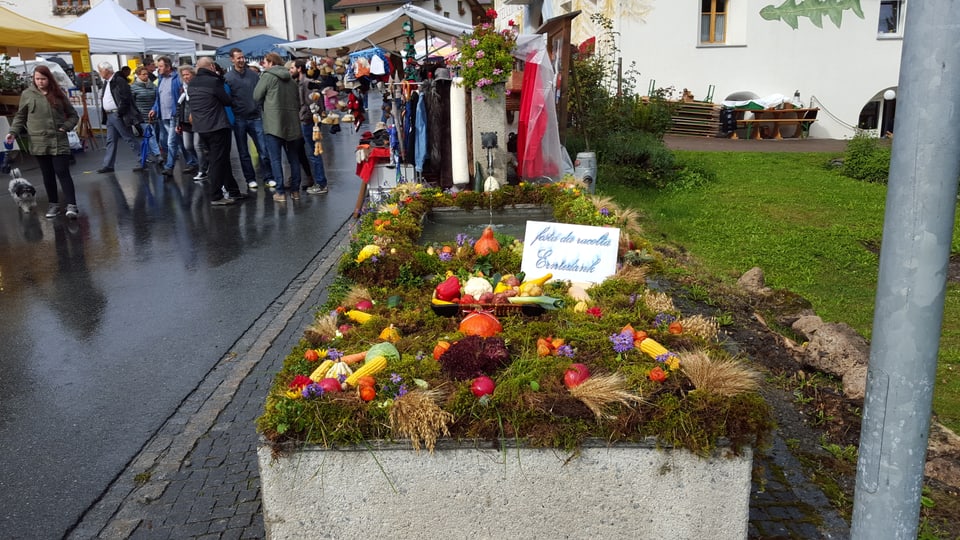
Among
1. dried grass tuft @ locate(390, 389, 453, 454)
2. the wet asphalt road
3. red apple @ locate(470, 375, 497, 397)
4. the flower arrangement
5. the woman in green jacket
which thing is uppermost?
the flower arrangement

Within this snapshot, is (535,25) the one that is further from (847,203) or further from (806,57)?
(847,203)

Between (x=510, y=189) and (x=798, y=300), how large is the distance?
9.57ft

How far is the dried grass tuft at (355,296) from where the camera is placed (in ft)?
15.0

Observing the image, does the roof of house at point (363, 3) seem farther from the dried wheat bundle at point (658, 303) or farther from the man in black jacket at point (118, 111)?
the dried wheat bundle at point (658, 303)

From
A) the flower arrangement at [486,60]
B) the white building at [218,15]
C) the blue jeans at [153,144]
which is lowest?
the blue jeans at [153,144]

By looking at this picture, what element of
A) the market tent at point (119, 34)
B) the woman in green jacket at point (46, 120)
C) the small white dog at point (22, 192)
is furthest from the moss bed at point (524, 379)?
the market tent at point (119, 34)

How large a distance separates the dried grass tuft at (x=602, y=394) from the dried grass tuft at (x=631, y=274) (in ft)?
5.42

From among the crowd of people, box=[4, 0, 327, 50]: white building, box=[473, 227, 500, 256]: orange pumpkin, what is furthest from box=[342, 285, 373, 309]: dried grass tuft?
box=[4, 0, 327, 50]: white building

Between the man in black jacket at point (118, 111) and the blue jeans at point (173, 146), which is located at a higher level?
the man in black jacket at point (118, 111)

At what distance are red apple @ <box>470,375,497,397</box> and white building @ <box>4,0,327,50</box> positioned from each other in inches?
1577

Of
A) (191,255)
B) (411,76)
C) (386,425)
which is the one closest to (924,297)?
(386,425)

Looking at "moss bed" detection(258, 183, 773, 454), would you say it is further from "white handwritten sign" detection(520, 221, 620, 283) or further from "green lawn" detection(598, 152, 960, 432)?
"green lawn" detection(598, 152, 960, 432)

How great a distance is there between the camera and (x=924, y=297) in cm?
169

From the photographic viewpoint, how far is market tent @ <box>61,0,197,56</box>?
19156 millimetres
